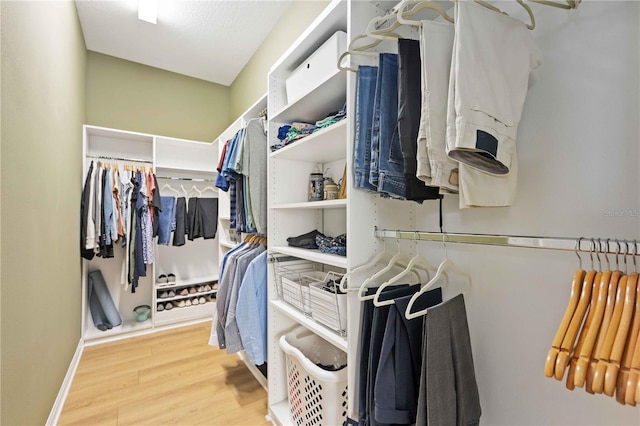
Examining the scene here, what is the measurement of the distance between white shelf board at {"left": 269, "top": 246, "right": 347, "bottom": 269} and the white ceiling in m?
2.06

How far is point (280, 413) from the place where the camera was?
5.54ft

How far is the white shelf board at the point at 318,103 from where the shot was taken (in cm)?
132

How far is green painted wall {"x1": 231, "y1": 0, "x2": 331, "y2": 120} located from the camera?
7.14 feet

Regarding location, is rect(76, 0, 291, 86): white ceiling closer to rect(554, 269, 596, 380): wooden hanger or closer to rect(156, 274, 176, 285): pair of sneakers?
rect(156, 274, 176, 285): pair of sneakers

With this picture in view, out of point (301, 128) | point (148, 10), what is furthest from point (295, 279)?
point (148, 10)

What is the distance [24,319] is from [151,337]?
1936 millimetres

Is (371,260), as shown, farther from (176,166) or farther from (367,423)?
(176,166)

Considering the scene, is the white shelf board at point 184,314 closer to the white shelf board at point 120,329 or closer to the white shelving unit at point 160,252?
the white shelving unit at point 160,252

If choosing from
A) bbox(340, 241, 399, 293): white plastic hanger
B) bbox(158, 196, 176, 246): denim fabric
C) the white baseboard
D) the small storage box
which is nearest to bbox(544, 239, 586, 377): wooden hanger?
bbox(340, 241, 399, 293): white plastic hanger

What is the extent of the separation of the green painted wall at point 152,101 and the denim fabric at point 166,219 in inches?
35.4

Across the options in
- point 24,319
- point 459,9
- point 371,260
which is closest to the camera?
point 459,9

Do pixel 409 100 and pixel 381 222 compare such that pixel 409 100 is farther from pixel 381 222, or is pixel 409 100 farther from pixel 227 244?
pixel 227 244

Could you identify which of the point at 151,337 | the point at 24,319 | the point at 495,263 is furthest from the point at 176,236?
the point at 495,263

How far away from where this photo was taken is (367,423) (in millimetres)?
1031
